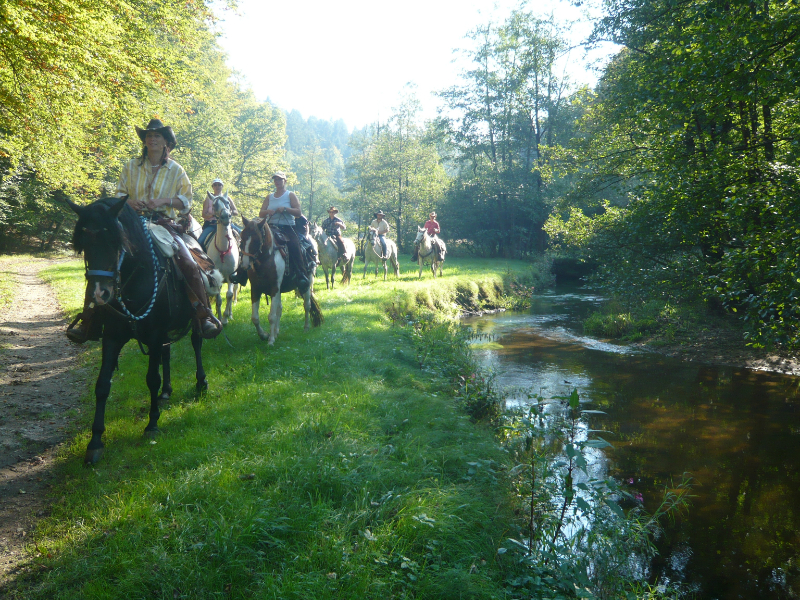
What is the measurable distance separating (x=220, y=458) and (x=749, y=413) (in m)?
8.53

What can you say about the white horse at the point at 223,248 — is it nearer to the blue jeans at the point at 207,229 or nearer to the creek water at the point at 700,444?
the blue jeans at the point at 207,229

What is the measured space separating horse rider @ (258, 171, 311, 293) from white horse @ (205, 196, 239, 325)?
2.53 feet

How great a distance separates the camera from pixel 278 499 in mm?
3996

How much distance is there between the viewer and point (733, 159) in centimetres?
926

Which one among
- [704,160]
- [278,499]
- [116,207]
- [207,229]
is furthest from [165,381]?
[704,160]

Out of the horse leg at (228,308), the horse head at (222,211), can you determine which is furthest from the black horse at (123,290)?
the horse head at (222,211)

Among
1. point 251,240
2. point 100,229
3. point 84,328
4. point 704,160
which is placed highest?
point 704,160

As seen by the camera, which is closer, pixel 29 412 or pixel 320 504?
pixel 320 504

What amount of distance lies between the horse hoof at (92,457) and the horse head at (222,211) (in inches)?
238

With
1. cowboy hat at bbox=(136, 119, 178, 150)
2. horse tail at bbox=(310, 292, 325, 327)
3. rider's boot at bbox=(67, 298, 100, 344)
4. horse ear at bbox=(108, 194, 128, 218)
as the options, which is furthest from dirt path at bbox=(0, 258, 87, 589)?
horse tail at bbox=(310, 292, 325, 327)

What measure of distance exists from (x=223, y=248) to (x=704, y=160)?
1012 centimetres

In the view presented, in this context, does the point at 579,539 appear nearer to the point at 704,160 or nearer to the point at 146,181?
the point at 146,181

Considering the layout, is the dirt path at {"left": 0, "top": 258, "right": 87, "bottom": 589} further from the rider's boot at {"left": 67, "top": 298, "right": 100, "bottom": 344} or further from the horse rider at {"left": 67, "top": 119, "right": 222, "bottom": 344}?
the horse rider at {"left": 67, "top": 119, "right": 222, "bottom": 344}

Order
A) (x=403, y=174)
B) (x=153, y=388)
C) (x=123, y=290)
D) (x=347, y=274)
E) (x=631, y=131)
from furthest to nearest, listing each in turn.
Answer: (x=403, y=174)
(x=347, y=274)
(x=631, y=131)
(x=153, y=388)
(x=123, y=290)
